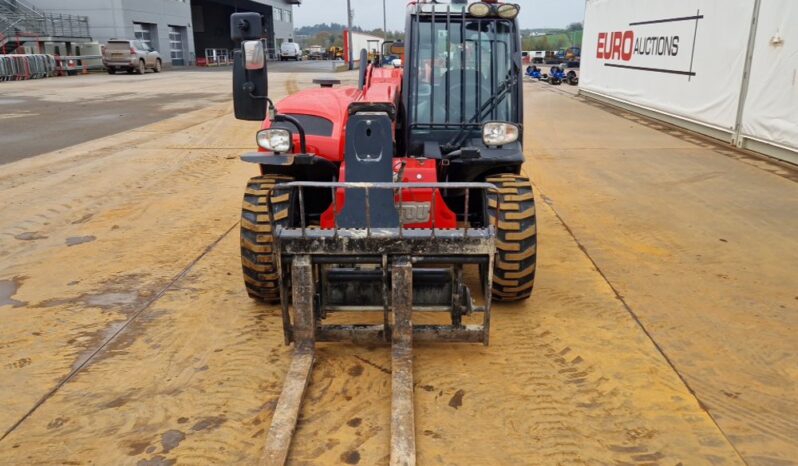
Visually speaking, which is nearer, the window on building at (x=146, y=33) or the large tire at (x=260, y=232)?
the large tire at (x=260, y=232)

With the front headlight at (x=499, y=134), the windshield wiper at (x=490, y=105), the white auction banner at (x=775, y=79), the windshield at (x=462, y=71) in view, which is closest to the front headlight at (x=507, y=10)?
the windshield at (x=462, y=71)

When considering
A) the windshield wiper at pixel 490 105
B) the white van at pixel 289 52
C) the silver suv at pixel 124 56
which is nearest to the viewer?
the windshield wiper at pixel 490 105

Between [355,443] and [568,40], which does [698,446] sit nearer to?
[355,443]

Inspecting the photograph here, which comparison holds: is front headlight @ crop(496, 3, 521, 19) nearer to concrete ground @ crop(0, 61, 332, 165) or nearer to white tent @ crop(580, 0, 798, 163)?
white tent @ crop(580, 0, 798, 163)

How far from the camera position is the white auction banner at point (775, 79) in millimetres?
10039

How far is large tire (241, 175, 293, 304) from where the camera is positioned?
4191 mm

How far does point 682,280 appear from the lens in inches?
204

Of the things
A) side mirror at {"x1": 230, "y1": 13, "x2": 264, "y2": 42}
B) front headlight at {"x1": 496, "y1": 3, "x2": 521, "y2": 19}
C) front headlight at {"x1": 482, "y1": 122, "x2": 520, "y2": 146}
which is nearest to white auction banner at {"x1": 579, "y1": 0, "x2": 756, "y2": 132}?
front headlight at {"x1": 496, "y1": 3, "x2": 521, "y2": 19}

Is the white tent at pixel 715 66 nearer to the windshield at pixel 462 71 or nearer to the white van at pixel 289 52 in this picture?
the windshield at pixel 462 71

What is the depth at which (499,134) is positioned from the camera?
14.6 ft

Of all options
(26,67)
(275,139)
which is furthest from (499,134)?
(26,67)

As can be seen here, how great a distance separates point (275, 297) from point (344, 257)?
1.19m

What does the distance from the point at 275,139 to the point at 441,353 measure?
180 cm

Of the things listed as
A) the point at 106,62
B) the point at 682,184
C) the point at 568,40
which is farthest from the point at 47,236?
the point at 568,40
